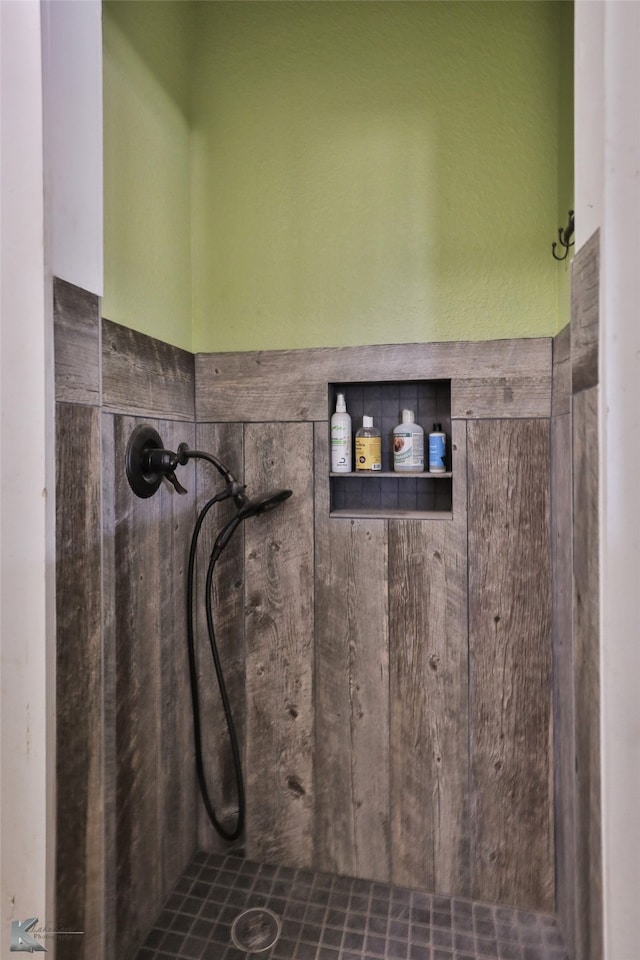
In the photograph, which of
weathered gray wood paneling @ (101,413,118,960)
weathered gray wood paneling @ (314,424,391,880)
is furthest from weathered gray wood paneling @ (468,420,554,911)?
weathered gray wood paneling @ (101,413,118,960)

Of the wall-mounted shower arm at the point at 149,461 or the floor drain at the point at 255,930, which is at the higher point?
the wall-mounted shower arm at the point at 149,461

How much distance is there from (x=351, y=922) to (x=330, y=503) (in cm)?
106

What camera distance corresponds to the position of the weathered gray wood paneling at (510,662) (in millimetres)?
1416

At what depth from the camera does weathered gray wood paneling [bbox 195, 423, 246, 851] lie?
1.59 m

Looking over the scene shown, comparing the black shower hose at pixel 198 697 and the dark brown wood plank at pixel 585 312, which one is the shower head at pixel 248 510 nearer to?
the black shower hose at pixel 198 697

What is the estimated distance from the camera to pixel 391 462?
1.58 metres

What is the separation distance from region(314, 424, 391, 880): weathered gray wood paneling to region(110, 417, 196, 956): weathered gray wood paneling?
1.26 ft

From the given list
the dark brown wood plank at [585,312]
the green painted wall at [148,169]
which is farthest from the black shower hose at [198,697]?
the dark brown wood plank at [585,312]

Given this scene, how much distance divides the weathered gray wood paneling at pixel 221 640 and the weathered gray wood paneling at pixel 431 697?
0.45 m

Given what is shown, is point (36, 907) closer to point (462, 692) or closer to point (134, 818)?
point (134, 818)

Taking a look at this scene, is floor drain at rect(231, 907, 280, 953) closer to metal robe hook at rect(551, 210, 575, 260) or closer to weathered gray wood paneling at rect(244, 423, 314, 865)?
weathered gray wood paneling at rect(244, 423, 314, 865)

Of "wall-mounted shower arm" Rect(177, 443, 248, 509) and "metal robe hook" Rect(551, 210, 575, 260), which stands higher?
"metal robe hook" Rect(551, 210, 575, 260)

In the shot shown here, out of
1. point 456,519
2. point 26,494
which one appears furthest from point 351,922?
point 26,494

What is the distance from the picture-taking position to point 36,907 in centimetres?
79
